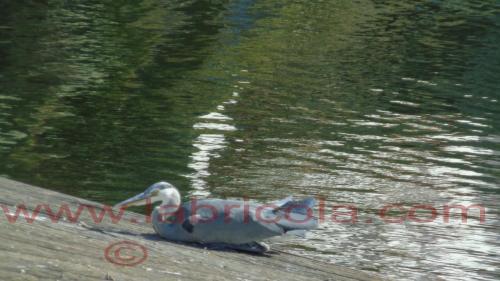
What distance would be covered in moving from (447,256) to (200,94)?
290 inches

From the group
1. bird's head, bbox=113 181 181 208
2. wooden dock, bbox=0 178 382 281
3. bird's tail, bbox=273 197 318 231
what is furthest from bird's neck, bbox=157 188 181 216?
bird's tail, bbox=273 197 318 231

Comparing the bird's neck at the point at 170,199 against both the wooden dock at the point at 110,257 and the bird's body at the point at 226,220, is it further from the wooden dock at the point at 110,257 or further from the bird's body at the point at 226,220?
the wooden dock at the point at 110,257

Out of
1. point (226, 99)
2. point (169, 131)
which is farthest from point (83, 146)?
point (226, 99)

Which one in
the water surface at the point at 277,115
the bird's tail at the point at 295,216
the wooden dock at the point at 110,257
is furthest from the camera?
the water surface at the point at 277,115

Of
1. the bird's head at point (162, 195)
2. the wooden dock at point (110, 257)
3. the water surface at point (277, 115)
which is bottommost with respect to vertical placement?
the water surface at point (277, 115)

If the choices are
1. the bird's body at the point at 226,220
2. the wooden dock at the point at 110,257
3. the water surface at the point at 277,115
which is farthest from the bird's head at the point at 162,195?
the water surface at the point at 277,115

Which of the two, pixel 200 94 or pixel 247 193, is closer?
pixel 247 193

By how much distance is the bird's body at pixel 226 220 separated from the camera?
255 inches

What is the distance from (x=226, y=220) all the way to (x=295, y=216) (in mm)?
446

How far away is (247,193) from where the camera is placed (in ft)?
36.5

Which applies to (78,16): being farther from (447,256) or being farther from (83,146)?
(447,256)

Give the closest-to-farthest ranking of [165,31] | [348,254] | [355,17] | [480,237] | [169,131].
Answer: [348,254], [480,237], [169,131], [165,31], [355,17]

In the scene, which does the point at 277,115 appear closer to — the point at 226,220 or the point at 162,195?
the point at 162,195

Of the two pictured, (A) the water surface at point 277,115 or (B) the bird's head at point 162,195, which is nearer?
(B) the bird's head at point 162,195
